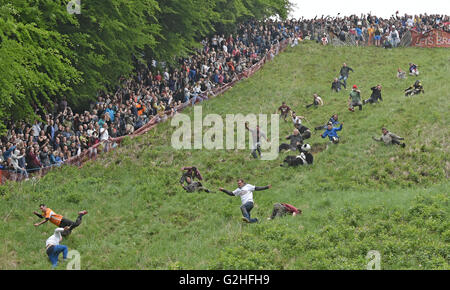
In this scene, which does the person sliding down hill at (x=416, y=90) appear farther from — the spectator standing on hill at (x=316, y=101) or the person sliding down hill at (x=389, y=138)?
the person sliding down hill at (x=389, y=138)

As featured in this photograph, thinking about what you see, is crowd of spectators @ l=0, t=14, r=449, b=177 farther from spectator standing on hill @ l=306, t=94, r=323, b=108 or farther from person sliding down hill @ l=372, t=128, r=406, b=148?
person sliding down hill @ l=372, t=128, r=406, b=148

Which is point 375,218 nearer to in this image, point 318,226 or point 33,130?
point 318,226

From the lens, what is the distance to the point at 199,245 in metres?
16.0

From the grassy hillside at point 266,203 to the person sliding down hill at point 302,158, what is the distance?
0.40 meters

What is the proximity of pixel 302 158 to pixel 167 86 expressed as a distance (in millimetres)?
13855

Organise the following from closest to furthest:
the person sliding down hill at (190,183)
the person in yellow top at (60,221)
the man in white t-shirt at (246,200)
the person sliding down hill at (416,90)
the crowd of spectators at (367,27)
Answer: the person in yellow top at (60,221), the man in white t-shirt at (246,200), the person sliding down hill at (190,183), the person sliding down hill at (416,90), the crowd of spectators at (367,27)

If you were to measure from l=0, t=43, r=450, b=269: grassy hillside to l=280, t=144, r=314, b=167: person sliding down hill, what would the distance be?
40 cm

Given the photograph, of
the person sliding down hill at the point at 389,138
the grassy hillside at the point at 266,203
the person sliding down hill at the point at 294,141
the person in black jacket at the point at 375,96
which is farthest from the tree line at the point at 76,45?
the person sliding down hill at the point at 389,138

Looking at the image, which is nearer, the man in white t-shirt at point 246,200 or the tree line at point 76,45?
the man in white t-shirt at point 246,200

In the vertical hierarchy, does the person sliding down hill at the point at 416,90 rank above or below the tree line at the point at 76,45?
below

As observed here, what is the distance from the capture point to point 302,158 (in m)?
22.4

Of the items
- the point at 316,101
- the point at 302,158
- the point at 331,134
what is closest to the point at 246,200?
the point at 302,158

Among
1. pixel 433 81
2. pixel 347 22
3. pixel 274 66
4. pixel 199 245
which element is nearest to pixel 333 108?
pixel 433 81

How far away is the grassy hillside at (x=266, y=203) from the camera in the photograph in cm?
1488
